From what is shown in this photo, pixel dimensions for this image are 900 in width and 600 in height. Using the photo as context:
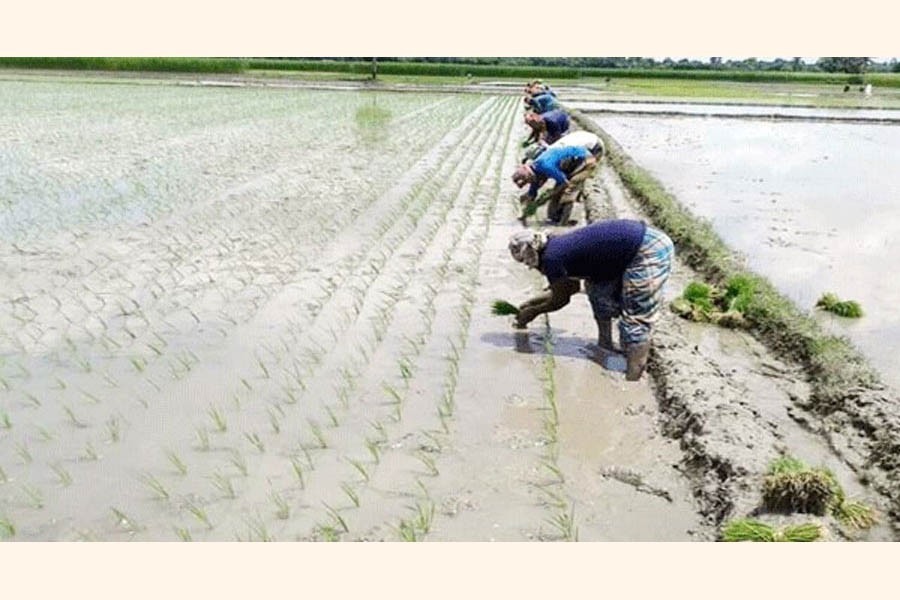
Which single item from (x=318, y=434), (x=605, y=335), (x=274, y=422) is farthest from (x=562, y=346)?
(x=274, y=422)

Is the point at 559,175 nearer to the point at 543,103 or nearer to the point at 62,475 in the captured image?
the point at 543,103

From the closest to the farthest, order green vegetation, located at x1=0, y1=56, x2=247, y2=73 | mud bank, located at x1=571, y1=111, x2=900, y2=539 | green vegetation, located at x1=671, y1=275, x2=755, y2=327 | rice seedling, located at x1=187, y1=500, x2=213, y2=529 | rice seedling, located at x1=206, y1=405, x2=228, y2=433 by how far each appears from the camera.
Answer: rice seedling, located at x1=187, y1=500, x2=213, y2=529 < mud bank, located at x1=571, y1=111, x2=900, y2=539 < rice seedling, located at x1=206, y1=405, x2=228, y2=433 < green vegetation, located at x1=671, y1=275, x2=755, y2=327 < green vegetation, located at x1=0, y1=56, x2=247, y2=73

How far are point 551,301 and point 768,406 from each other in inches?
53.7

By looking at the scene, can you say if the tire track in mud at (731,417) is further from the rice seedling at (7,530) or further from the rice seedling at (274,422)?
the rice seedling at (7,530)

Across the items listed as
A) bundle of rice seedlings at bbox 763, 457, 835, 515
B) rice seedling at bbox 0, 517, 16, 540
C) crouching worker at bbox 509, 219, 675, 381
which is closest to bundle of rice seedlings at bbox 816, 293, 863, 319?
crouching worker at bbox 509, 219, 675, 381

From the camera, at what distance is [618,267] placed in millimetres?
4676

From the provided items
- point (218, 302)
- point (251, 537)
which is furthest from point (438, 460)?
point (218, 302)

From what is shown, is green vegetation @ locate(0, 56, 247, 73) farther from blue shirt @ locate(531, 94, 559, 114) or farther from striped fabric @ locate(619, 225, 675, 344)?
striped fabric @ locate(619, 225, 675, 344)

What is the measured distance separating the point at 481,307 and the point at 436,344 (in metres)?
0.81

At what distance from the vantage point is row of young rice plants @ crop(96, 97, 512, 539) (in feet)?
11.2

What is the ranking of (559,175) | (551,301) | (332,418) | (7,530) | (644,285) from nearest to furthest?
1. (7,530)
2. (332,418)
3. (644,285)
4. (551,301)
5. (559,175)

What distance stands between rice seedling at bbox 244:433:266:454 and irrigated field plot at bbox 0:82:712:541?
0.01 m

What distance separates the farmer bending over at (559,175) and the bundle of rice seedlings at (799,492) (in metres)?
4.72

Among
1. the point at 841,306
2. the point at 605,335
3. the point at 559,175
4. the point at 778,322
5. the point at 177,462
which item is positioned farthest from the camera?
the point at 559,175
